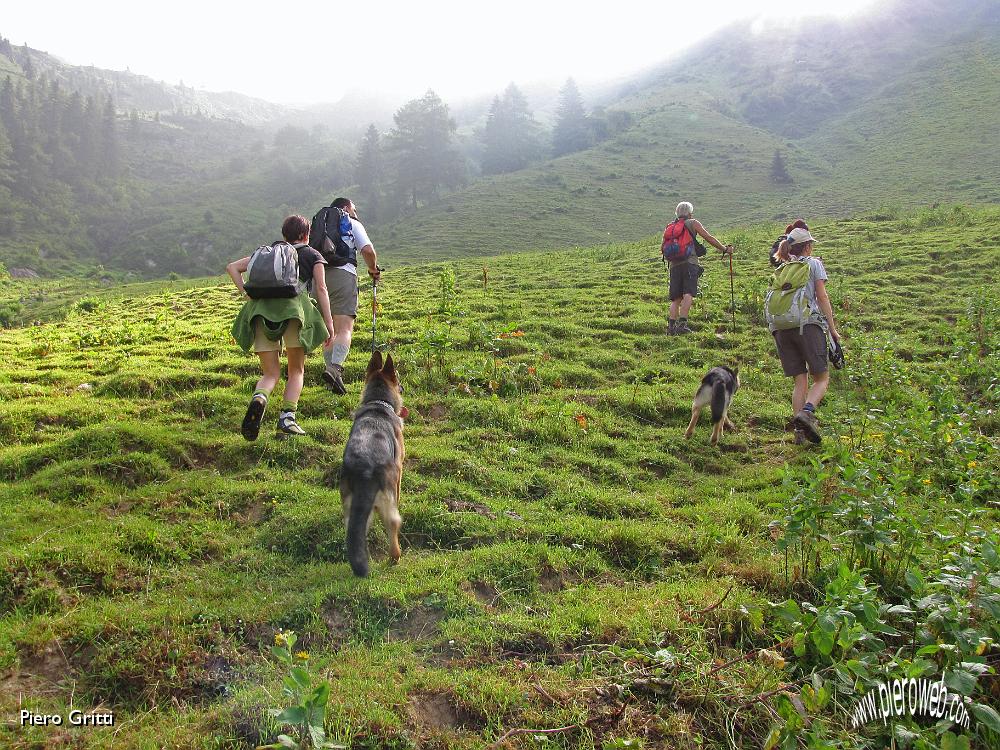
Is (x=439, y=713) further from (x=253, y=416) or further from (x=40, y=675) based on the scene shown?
(x=253, y=416)

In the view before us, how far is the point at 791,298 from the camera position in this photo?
22.5ft

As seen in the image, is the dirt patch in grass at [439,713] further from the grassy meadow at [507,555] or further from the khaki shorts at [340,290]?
the khaki shorts at [340,290]

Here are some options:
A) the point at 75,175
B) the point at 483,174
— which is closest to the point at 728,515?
the point at 483,174

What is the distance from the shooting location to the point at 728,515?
5148 mm

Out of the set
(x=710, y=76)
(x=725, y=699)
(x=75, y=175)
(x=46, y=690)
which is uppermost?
(x=710, y=76)

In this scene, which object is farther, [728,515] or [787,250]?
[787,250]

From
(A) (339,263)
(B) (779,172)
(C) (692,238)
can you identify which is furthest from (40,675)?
(B) (779,172)

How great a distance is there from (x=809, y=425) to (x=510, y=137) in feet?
267

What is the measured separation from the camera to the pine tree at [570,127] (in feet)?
246

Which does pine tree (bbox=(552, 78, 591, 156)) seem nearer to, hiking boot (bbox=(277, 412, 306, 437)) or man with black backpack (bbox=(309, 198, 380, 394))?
man with black backpack (bbox=(309, 198, 380, 394))

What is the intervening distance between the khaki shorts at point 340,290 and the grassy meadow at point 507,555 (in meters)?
1.19

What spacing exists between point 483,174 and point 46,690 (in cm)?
8066

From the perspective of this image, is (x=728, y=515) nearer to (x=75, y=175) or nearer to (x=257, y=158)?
(x=75, y=175)

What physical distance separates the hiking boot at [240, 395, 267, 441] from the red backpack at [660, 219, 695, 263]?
7866 millimetres
